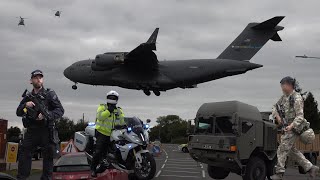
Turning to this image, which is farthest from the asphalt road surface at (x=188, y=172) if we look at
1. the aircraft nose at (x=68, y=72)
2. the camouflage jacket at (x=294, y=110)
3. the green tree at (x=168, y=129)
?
the green tree at (x=168, y=129)

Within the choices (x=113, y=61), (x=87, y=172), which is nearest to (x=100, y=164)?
(x=87, y=172)

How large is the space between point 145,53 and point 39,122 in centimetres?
2365

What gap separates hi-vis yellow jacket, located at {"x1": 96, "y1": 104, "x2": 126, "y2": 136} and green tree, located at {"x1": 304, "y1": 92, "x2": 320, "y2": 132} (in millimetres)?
66130

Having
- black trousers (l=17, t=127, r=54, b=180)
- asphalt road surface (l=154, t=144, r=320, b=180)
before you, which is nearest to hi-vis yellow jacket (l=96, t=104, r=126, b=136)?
black trousers (l=17, t=127, r=54, b=180)

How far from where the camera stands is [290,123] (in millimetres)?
8273

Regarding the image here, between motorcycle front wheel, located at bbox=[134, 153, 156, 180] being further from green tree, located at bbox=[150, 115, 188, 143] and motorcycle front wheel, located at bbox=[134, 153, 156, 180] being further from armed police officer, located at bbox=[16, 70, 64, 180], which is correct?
green tree, located at bbox=[150, 115, 188, 143]

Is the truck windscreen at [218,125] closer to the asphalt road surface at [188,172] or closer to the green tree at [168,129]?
the asphalt road surface at [188,172]

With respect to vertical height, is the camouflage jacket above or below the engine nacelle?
below

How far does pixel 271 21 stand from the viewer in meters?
33.4

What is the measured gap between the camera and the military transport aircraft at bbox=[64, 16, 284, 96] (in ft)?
103

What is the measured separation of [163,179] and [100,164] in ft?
32.6

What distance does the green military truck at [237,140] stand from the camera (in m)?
10.9

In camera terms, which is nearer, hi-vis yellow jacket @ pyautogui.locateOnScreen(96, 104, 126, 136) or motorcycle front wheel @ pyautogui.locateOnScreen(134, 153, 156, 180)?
hi-vis yellow jacket @ pyautogui.locateOnScreen(96, 104, 126, 136)

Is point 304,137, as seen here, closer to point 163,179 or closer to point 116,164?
point 116,164
